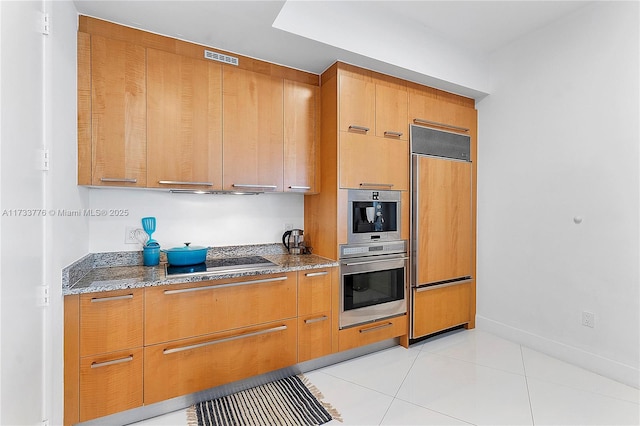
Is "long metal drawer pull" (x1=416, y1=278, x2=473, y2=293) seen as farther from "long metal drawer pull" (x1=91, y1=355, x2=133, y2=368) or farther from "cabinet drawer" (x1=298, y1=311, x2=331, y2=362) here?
"long metal drawer pull" (x1=91, y1=355, x2=133, y2=368)

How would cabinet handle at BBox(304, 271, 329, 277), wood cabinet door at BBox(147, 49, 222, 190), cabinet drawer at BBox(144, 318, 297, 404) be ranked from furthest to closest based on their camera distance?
cabinet handle at BBox(304, 271, 329, 277), wood cabinet door at BBox(147, 49, 222, 190), cabinet drawer at BBox(144, 318, 297, 404)

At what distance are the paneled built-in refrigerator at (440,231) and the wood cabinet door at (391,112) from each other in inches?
5.0

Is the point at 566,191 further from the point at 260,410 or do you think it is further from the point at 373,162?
the point at 260,410

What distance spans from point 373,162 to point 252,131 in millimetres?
988

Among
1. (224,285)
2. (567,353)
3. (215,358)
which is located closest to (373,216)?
(224,285)

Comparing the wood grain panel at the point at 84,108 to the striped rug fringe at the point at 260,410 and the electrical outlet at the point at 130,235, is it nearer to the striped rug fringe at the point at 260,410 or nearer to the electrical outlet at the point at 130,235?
the electrical outlet at the point at 130,235

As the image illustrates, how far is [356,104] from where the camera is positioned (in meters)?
2.42

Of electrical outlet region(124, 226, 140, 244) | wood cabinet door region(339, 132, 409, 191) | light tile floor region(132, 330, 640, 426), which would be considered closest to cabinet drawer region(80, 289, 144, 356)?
light tile floor region(132, 330, 640, 426)

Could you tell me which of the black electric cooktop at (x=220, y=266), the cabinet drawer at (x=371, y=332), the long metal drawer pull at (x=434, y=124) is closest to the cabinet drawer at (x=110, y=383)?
the black electric cooktop at (x=220, y=266)

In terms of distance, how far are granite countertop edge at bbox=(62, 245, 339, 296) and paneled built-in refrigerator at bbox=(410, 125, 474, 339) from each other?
0.91 metres

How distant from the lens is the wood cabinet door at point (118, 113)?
1850 mm

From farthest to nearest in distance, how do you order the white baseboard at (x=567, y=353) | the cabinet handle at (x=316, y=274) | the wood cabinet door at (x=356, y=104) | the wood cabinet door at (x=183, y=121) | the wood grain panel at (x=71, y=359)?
the wood cabinet door at (x=356, y=104) < the cabinet handle at (x=316, y=274) < the white baseboard at (x=567, y=353) < the wood cabinet door at (x=183, y=121) < the wood grain panel at (x=71, y=359)

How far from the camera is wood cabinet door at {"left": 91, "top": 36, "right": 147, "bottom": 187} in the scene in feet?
6.07

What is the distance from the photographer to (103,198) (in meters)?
2.12
